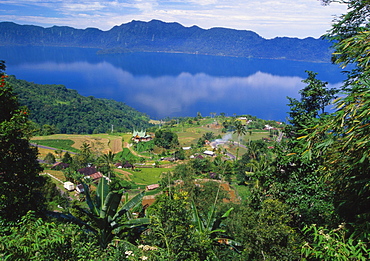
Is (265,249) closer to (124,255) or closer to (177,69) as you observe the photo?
(124,255)

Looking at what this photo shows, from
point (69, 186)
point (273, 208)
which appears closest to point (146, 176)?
point (69, 186)

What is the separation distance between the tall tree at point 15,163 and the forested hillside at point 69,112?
44.6 meters

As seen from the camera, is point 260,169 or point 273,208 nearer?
point 273,208

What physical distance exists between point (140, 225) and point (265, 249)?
2532 millimetres

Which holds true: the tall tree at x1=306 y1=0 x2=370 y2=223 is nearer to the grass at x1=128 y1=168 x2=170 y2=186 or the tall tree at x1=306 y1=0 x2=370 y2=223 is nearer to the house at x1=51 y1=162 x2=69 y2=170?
the grass at x1=128 y1=168 x2=170 y2=186

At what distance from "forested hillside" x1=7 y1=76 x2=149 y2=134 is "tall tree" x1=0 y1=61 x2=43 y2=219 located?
4459 centimetres

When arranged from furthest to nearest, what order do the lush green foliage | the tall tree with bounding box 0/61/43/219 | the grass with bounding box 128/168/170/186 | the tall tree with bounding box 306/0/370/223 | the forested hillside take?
1. the forested hillside
2. the lush green foliage
3. the grass with bounding box 128/168/170/186
4. the tall tree with bounding box 0/61/43/219
5. the tall tree with bounding box 306/0/370/223

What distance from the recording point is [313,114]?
6.27 meters

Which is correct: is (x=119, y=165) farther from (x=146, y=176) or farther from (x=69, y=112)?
(x=69, y=112)

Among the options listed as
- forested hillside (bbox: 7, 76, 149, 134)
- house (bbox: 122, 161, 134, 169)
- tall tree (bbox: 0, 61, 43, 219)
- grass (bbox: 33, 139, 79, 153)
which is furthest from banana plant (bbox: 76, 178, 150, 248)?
forested hillside (bbox: 7, 76, 149, 134)

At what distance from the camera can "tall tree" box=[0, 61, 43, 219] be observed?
4.43 metres

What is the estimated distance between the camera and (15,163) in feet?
15.1

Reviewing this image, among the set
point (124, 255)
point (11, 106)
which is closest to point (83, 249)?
point (124, 255)

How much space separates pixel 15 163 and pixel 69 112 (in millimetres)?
56998
